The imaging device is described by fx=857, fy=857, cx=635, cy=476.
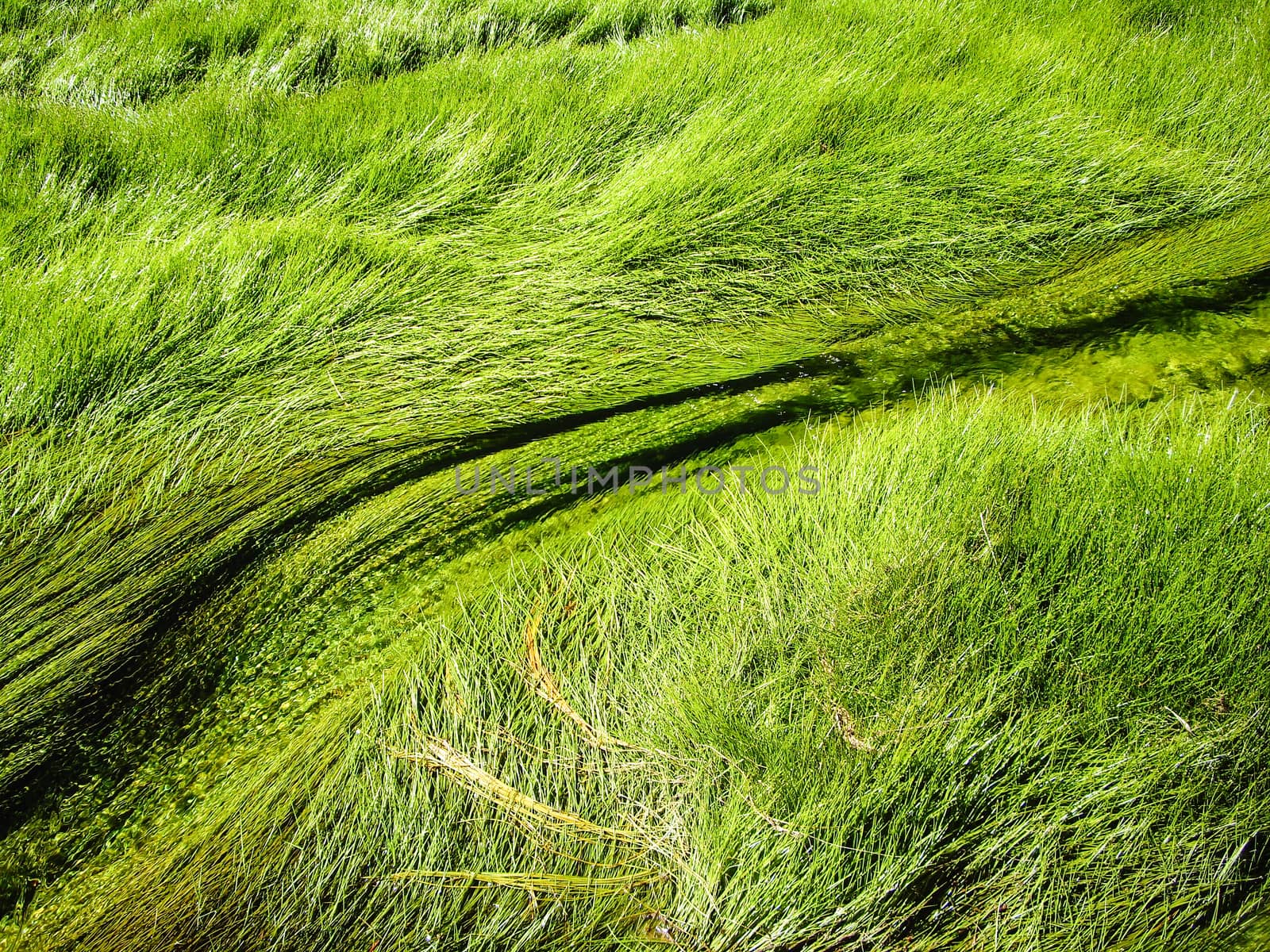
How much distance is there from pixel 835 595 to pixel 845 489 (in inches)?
9.9

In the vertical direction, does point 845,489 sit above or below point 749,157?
below

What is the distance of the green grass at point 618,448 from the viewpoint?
111 centimetres

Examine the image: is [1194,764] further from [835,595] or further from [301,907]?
[301,907]

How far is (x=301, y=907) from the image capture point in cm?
112

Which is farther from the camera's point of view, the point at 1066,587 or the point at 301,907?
the point at 1066,587

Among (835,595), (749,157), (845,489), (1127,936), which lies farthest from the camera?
(749,157)

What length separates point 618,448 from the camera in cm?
180

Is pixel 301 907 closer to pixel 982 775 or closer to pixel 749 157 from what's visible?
pixel 982 775

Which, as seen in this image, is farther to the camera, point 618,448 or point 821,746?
point 618,448

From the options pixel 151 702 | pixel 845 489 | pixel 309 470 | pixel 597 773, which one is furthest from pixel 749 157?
pixel 151 702

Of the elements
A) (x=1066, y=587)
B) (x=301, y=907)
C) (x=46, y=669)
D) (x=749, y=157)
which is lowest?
(x=301, y=907)

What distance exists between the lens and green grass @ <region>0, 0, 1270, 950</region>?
1114 millimetres

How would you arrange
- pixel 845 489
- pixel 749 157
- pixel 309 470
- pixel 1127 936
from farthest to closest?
pixel 749 157
pixel 309 470
pixel 845 489
pixel 1127 936

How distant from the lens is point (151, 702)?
1394 millimetres
